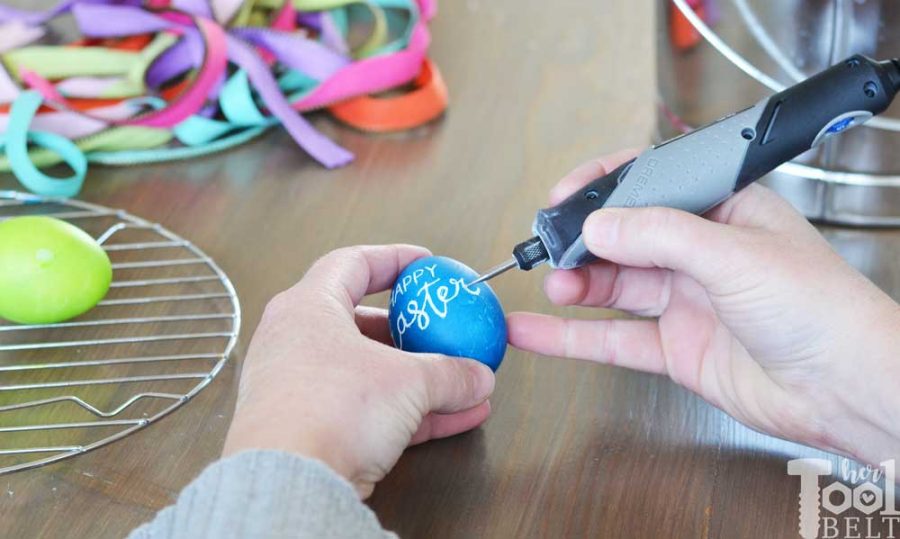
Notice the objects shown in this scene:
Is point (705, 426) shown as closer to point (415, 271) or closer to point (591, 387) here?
point (591, 387)

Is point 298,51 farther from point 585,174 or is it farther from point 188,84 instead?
point 585,174

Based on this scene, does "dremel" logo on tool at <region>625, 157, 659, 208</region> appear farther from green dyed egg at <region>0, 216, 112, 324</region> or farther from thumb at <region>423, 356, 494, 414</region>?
green dyed egg at <region>0, 216, 112, 324</region>

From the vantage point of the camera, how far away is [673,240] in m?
0.76

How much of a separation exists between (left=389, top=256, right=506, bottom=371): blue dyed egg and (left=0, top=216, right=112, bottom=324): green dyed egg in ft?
0.85

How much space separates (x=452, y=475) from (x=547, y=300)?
21 cm

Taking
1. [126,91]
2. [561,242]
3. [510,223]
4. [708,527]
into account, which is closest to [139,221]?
[126,91]

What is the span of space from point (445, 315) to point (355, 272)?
0.07m

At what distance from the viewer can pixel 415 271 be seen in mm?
833

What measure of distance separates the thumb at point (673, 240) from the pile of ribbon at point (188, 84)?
431 millimetres

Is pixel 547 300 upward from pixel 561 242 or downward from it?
downward

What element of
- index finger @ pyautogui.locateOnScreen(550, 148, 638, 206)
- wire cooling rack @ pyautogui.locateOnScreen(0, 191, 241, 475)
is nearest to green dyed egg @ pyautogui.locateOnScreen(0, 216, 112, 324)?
wire cooling rack @ pyautogui.locateOnScreen(0, 191, 241, 475)

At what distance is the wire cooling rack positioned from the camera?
84 cm
